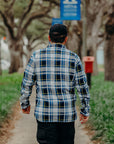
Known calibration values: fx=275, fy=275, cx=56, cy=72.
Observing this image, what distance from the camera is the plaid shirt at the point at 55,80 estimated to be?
270cm

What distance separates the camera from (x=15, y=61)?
973 inches

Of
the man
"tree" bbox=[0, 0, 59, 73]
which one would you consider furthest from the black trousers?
"tree" bbox=[0, 0, 59, 73]

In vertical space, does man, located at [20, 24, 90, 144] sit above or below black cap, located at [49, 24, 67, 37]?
below

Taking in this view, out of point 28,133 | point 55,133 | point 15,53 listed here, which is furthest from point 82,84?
point 15,53

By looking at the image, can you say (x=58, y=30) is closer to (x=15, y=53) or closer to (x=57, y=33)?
(x=57, y=33)

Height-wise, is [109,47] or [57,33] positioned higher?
[109,47]

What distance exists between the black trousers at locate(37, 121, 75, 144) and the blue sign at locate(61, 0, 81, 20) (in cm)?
1071

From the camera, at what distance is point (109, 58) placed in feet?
49.5

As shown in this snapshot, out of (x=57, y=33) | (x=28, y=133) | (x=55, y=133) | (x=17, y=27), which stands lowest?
(x=28, y=133)

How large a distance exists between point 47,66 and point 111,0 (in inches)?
515

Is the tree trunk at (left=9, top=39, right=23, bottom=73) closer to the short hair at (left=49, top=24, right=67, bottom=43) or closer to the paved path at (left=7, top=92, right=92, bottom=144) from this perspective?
the paved path at (left=7, top=92, right=92, bottom=144)

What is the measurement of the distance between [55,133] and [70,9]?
36.4ft

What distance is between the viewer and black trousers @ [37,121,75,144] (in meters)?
2.72

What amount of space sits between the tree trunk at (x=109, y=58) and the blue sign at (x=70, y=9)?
2746mm
